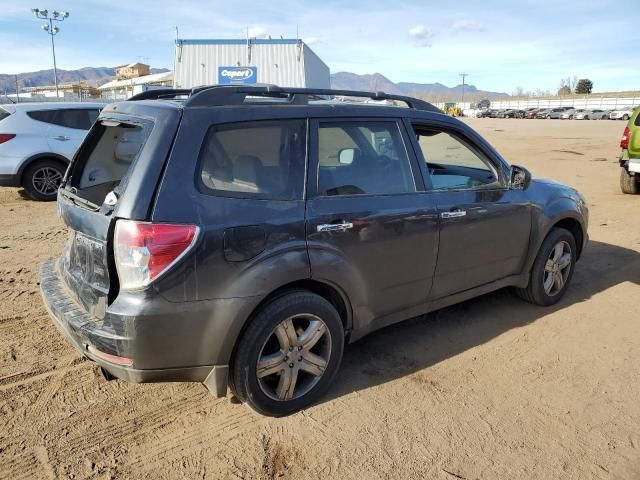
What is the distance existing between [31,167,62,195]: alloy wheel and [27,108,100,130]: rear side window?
34.8 inches

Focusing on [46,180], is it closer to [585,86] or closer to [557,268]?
[557,268]

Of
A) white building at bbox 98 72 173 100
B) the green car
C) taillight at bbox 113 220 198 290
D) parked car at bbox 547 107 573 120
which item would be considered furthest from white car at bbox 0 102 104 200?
parked car at bbox 547 107 573 120

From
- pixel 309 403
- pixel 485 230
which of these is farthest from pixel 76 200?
pixel 485 230

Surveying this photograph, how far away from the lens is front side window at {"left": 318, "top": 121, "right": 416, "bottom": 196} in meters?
3.11


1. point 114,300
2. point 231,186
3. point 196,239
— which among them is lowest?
point 114,300

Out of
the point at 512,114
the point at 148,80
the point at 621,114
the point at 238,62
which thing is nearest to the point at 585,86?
the point at 512,114

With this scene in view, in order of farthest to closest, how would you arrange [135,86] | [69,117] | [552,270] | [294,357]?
[135,86], [69,117], [552,270], [294,357]

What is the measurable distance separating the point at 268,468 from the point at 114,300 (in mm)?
1146

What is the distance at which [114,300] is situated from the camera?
2.59m

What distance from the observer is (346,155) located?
3.28 m

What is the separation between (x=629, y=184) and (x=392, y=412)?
905 centimetres

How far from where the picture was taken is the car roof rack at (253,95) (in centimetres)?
276

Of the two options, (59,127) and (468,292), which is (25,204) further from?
(468,292)

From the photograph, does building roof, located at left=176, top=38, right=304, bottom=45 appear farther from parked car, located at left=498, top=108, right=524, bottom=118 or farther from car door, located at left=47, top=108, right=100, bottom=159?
parked car, located at left=498, top=108, right=524, bottom=118
